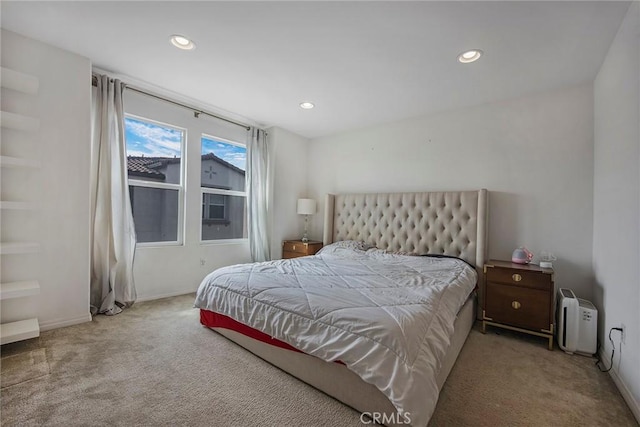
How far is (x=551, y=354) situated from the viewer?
2.27 m

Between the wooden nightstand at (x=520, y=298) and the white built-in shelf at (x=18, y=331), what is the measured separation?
3938 mm

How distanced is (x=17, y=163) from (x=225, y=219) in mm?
2299

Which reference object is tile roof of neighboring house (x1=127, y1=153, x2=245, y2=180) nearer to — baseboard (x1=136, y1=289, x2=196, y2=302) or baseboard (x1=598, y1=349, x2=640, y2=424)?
baseboard (x1=136, y1=289, x2=196, y2=302)

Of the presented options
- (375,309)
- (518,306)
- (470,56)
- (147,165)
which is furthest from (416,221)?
(147,165)

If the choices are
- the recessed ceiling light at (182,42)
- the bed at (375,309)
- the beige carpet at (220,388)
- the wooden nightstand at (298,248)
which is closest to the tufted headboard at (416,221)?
the bed at (375,309)

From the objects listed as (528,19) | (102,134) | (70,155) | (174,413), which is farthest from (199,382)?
(528,19)

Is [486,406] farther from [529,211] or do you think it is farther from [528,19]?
[528,19]

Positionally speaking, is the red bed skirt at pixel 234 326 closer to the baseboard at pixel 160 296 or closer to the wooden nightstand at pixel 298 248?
the baseboard at pixel 160 296

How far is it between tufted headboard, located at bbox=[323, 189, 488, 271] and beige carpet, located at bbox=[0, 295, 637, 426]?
1.16 m

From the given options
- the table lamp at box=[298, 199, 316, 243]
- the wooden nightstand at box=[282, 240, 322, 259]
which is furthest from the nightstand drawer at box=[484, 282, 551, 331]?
the table lamp at box=[298, 199, 316, 243]

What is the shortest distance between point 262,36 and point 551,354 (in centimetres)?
357

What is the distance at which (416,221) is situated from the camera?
3.51 metres

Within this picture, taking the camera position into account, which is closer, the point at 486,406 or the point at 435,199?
the point at 486,406

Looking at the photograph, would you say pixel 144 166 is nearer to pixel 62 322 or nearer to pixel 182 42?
pixel 182 42
